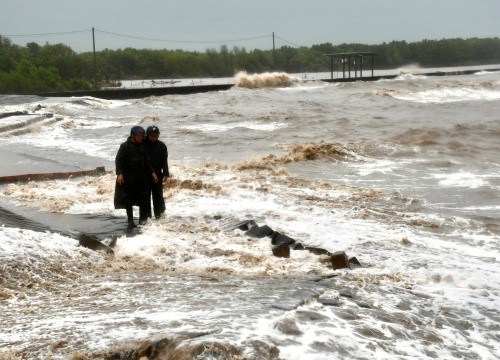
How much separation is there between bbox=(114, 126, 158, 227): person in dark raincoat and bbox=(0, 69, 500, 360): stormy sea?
0.37m

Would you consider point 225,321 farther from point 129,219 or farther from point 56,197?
point 56,197

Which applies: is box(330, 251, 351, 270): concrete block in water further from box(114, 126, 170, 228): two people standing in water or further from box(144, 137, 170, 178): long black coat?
box(144, 137, 170, 178): long black coat

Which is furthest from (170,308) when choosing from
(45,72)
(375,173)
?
(45,72)

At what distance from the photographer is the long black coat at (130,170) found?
28.3ft

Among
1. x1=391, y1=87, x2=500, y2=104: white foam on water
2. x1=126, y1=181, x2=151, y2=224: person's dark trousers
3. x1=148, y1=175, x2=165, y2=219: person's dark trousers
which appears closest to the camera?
x1=126, y1=181, x2=151, y2=224: person's dark trousers

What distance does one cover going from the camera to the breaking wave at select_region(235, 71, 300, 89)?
56.4 metres

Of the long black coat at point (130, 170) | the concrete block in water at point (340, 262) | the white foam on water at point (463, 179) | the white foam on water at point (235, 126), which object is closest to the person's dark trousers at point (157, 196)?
the long black coat at point (130, 170)

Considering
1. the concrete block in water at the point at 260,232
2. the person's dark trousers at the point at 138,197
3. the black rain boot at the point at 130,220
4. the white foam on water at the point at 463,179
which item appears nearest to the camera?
the concrete block in water at the point at 260,232

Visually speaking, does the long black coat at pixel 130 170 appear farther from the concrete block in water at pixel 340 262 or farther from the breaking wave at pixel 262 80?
the breaking wave at pixel 262 80

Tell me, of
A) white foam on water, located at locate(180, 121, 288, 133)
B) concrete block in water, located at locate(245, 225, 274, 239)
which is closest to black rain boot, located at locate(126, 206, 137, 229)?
concrete block in water, located at locate(245, 225, 274, 239)

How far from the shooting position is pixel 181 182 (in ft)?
39.4

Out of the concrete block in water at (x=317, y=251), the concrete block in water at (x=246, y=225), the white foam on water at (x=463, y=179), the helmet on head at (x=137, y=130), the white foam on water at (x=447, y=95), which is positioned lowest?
the white foam on water at (x=463, y=179)

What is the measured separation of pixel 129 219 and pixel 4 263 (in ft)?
8.20

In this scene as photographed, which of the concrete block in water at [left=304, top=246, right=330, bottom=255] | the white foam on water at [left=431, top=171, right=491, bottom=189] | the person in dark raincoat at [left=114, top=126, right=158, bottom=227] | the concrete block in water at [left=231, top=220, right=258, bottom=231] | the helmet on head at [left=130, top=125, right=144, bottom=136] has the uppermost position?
the helmet on head at [left=130, top=125, right=144, bottom=136]
